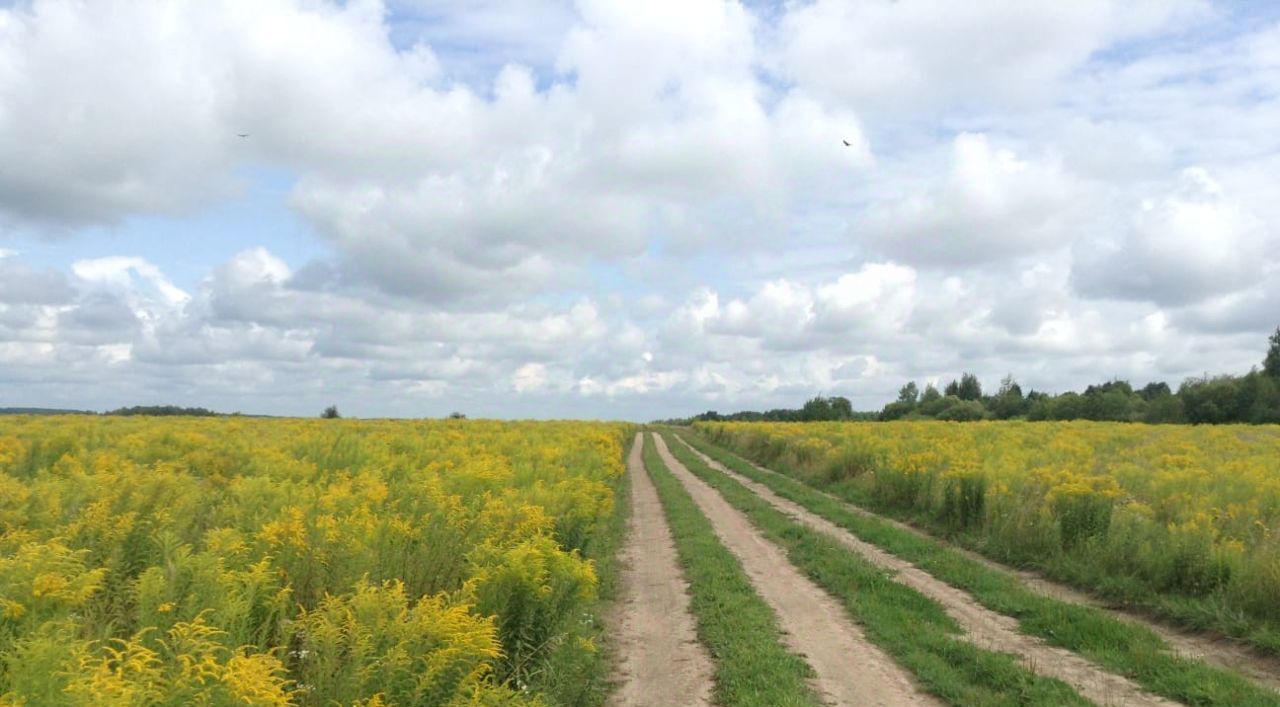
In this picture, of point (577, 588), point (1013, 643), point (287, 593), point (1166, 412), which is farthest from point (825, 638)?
point (1166, 412)

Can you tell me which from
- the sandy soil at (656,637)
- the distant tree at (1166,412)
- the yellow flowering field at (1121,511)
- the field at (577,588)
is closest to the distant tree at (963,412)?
the distant tree at (1166,412)

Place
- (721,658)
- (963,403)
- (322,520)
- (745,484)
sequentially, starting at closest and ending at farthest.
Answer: (322,520)
(721,658)
(745,484)
(963,403)

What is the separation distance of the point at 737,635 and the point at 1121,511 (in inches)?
352

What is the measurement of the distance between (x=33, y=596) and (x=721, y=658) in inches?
253

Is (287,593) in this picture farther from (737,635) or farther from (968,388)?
(968,388)

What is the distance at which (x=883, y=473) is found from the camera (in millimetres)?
23312

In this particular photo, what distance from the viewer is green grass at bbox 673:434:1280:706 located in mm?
7945

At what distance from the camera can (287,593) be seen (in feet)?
17.9

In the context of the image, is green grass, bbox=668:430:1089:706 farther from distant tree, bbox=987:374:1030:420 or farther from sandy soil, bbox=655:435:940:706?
distant tree, bbox=987:374:1030:420

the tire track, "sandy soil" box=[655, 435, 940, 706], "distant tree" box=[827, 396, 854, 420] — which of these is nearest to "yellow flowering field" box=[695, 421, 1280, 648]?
the tire track

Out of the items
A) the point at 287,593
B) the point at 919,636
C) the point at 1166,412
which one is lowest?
the point at 919,636

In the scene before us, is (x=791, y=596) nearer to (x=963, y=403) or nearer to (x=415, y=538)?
(x=415, y=538)

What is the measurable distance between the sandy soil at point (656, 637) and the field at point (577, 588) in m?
0.05

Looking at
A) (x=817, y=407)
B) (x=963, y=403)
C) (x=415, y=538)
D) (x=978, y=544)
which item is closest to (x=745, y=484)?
(x=978, y=544)
